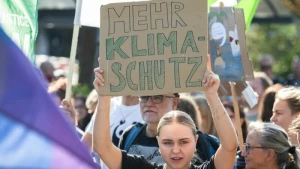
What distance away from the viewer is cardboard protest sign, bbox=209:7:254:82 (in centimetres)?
660

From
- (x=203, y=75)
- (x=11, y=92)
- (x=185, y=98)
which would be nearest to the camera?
(x=11, y=92)

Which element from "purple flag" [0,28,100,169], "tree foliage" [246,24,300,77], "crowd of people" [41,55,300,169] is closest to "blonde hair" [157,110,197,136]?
"crowd of people" [41,55,300,169]

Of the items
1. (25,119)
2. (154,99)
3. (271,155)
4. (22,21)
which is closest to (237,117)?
(154,99)

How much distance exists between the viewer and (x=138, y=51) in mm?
5340

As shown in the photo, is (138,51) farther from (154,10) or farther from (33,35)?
(33,35)

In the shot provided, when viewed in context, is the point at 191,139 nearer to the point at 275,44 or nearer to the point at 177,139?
the point at 177,139

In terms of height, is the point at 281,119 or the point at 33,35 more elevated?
the point at 33,35

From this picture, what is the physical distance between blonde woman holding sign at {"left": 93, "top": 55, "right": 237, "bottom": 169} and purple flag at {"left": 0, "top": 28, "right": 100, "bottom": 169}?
67.1 inches

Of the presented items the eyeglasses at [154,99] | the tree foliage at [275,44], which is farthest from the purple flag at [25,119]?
the tree foliage at [275,44]

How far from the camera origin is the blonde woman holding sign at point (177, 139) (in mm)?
5133

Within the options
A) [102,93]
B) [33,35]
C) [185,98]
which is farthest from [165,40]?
[185,98]

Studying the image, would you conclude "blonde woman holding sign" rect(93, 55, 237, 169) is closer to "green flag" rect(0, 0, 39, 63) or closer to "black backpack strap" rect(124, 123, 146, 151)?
"black backpack strap" rect(124, 123, 146, 151)

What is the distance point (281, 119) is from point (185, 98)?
1017 millimetres

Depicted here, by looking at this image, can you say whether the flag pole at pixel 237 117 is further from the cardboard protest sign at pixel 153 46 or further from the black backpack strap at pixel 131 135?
the cardboard protest sign at pixel 153 46
